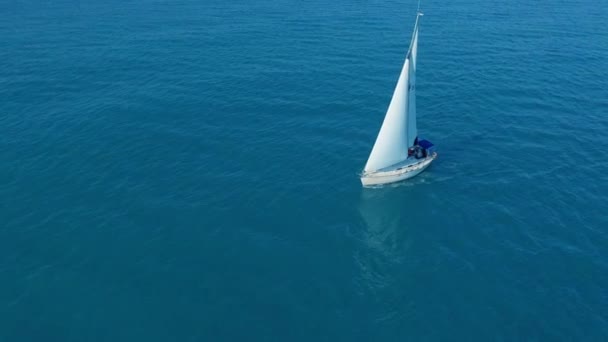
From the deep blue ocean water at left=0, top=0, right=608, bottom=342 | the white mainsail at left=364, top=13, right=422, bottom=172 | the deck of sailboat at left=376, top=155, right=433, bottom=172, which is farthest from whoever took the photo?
the deck of sailboat at left=376, top=155, right=433, bottom=172

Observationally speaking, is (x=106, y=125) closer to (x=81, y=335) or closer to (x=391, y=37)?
(x=81, y=335)

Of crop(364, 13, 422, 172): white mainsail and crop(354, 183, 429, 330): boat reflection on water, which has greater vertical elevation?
crop(364, 13, 422, 172): white mainsail

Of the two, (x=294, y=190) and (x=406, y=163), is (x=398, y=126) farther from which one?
(x=294, y=190)

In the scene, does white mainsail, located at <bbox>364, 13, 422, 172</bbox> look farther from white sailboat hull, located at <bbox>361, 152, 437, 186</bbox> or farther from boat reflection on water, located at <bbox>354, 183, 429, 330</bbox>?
boat reflection on water, located at <bbox>354, 183, 429, 330</bbox>

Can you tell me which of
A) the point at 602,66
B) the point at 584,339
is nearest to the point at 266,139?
the point at 584,339

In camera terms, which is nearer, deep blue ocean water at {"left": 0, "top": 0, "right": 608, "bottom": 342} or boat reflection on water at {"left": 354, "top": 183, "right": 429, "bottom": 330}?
deep blue ocean water at {"left": 0, "top": 0, "right": 608, "bottom": 342}

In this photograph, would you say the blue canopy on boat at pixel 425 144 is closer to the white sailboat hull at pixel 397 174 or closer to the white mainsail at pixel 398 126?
the white sailboat hull at pixel 397 174

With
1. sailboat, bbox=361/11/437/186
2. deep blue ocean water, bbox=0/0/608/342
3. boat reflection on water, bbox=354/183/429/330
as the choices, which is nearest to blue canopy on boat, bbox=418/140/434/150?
sailboat, bbox=361/11/437/186
